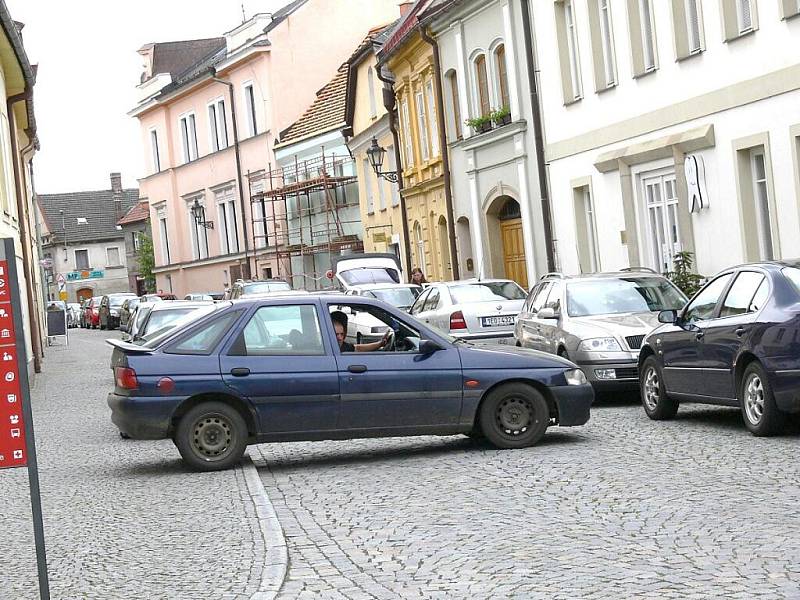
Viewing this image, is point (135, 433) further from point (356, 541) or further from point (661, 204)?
point (661, 204)

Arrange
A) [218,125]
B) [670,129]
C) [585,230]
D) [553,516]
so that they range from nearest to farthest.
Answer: [553,516] → [670,129] → [585,230] → [218,125]

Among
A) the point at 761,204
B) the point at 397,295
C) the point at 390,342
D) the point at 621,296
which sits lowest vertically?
the point at 390,342


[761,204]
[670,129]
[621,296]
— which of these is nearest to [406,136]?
[670,129]

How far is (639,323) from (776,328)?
16.6 ft

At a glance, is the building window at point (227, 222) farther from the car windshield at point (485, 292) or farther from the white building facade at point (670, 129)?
the car windshield at point (485, 292)

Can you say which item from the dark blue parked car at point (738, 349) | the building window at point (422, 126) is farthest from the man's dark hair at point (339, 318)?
the building window at point (422, 126)

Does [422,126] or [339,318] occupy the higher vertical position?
[422,126]

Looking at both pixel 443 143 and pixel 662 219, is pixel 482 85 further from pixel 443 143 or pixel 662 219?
pixel 662 219

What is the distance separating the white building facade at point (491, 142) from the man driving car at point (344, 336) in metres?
18.8

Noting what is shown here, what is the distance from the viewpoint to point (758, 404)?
40.7 ft

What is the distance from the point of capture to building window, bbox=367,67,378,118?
4706 cm

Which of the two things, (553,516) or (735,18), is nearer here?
(553,516)

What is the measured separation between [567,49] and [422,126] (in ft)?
38.8

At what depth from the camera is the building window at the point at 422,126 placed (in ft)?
133
